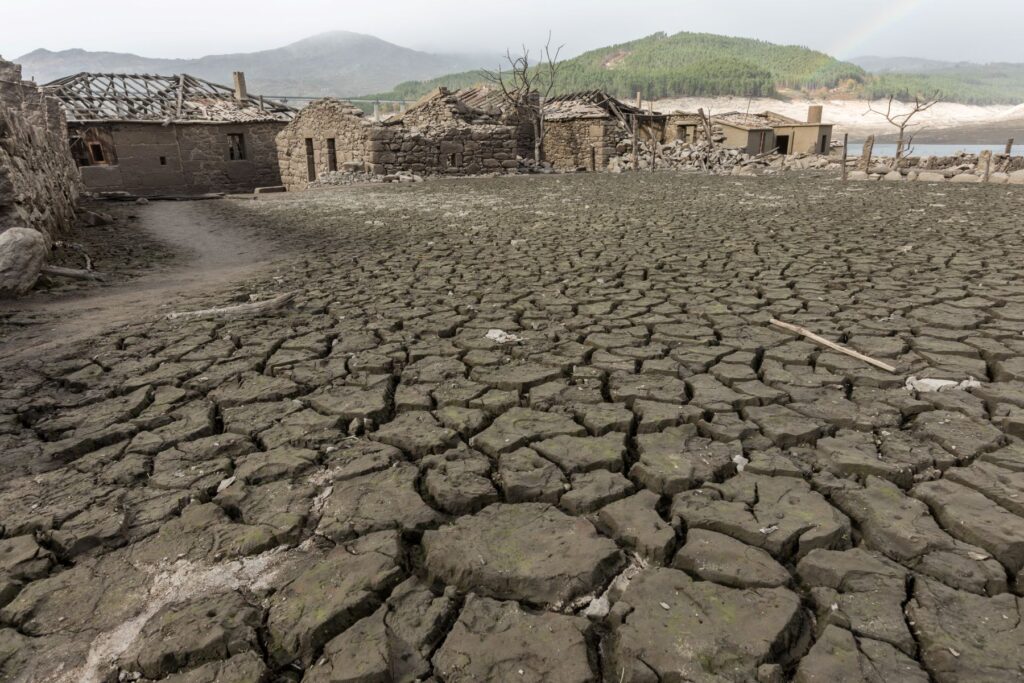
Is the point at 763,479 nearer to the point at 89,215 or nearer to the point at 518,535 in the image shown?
the point at 518,535

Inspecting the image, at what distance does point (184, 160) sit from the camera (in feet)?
70.2

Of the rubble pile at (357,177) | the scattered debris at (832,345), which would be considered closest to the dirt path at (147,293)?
the scattered debris at (832,345)

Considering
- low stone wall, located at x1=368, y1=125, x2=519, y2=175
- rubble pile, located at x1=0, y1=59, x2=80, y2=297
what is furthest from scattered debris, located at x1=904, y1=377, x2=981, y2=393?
low stone wall, located at x1=368, y1=125, x2=519, y2=175

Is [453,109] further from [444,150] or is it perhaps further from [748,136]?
[748,136]

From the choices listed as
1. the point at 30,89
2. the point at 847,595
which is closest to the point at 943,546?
the point at 847,595

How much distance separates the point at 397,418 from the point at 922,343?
2963 mm

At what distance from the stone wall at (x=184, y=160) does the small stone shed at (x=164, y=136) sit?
0.03m

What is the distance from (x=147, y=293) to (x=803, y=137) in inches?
975

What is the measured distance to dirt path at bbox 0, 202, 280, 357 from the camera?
4.18 m

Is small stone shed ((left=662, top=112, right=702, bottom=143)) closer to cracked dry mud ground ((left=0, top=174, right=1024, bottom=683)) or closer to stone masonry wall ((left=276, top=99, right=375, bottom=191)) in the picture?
stone masonry wall ((left=276, top=99, right=375, bottom=191))

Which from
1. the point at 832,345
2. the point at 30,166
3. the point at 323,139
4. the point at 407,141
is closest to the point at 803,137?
the point at 407,141

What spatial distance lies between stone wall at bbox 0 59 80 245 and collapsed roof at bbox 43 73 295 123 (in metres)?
10.8

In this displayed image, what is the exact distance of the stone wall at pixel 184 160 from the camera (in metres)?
20.5

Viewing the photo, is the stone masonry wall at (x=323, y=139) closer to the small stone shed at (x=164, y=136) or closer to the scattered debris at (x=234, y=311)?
the small stone shed at (x=164, y=136)
